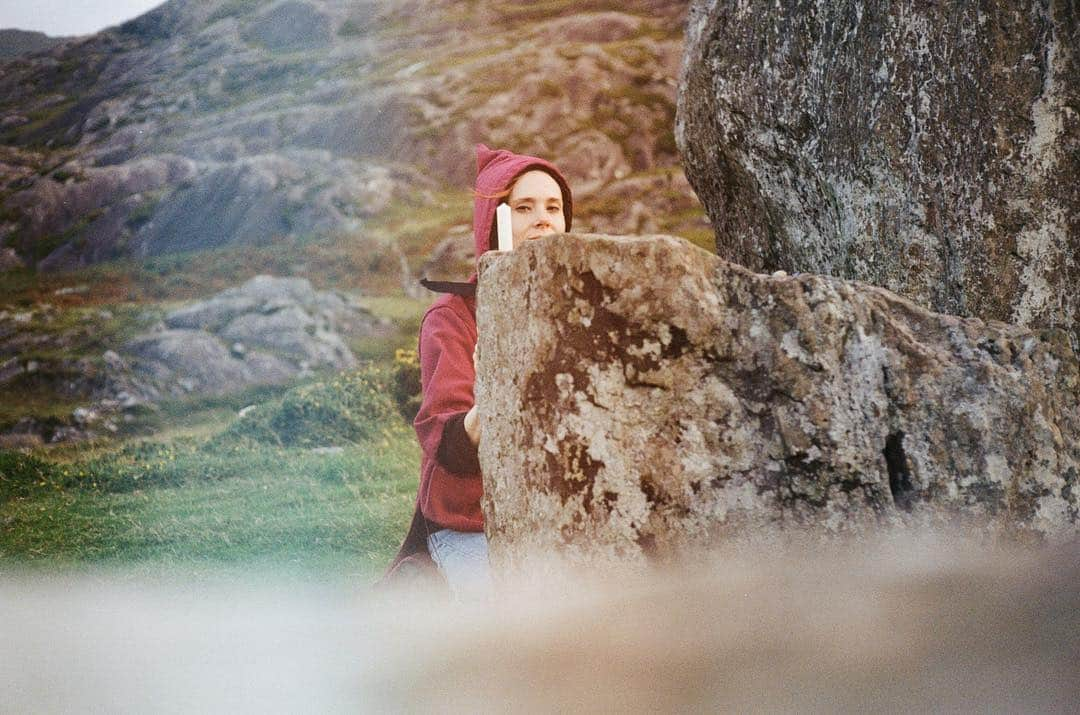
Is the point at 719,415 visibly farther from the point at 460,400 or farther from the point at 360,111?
the point at 360,111

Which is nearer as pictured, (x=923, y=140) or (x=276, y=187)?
(x=923, y=140)

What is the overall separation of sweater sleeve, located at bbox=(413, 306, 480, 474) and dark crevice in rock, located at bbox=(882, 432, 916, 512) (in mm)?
1393

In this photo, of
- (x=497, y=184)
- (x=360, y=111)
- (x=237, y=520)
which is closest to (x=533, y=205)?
(x=497, y=184)

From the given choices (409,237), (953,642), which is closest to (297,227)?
(409,237)

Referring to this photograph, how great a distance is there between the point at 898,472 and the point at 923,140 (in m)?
1.48

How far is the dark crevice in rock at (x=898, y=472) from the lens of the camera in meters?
2.91

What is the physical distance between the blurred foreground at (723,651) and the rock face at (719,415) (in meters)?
0.11

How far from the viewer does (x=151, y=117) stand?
32.1 ft

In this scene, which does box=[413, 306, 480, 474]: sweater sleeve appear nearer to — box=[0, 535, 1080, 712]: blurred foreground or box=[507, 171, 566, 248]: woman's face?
box=[507, 171, 566, 248]: woman's face

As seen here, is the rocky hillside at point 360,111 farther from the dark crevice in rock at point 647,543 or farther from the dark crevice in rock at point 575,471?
the dark crevice in rock at point 647,543

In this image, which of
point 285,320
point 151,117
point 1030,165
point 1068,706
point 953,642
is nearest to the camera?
point 1068,706

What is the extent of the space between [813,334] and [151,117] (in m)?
8.53

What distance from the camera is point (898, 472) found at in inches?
115

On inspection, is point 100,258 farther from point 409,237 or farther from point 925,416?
point 925,416
